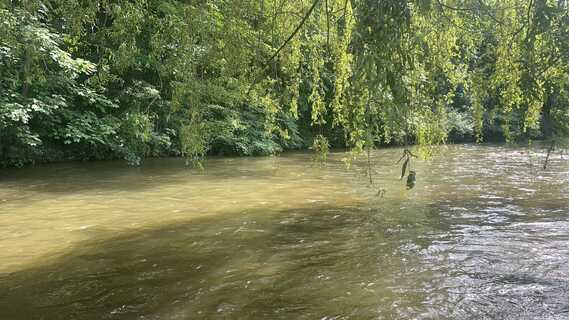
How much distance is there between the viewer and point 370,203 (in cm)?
880

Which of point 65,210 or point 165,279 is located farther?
point 65,210

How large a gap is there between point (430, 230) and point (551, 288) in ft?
7.22

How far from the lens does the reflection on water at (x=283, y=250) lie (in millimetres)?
4277

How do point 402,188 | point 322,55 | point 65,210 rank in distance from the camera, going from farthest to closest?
point 402,188 < point 65,210 < point 322,55

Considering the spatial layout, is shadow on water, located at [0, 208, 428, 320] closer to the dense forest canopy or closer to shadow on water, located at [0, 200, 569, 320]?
shadow on water, located at [0, 200, 569, 320]

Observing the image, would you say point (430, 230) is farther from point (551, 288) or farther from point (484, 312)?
point (484, 312)

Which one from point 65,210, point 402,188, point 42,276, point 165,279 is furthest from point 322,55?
point 402,188

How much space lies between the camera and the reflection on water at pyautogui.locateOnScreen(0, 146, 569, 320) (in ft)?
14.0

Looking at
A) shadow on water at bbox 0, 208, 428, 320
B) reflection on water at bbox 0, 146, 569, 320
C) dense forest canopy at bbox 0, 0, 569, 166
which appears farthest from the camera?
reflection on water at bbox 0, 146, 569, 320

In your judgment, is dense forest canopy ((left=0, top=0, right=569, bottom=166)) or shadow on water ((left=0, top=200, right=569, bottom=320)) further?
shadow on water ((left=0, top=200, right=569, bottom=320))

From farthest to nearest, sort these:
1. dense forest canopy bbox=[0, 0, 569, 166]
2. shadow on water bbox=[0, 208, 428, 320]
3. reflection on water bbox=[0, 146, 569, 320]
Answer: reflection on water bbox=[0, 146, 569, 320]
shadow on water bbox=[0, 208, 428, 320]
dense forest canopy bbox=[0, 0, 569, 166]

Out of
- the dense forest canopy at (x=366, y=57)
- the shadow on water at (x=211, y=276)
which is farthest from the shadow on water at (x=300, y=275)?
the dense forest canopy at (x=366, y=57)

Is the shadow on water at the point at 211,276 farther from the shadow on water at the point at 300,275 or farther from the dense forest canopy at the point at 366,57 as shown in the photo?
the dense forest canopy at the point at 366,57

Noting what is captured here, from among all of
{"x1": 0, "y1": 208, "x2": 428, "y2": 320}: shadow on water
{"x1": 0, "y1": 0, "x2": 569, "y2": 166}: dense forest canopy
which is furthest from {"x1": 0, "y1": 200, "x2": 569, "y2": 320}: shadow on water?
{"x1": 0, "y1": 0, "x2": 569, "y2": 166}: dense forest canopy
